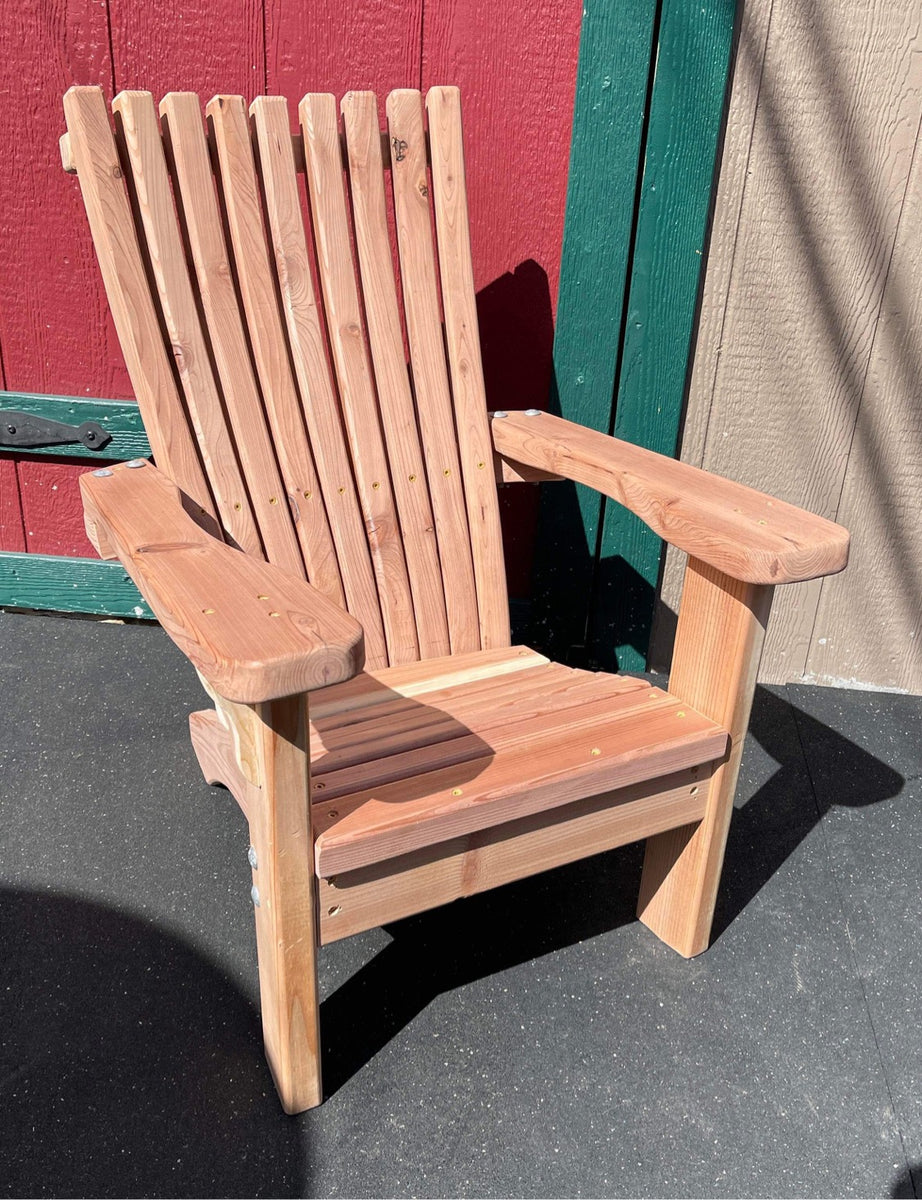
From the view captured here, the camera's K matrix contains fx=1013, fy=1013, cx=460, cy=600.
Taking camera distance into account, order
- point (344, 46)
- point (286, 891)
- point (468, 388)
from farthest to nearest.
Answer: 1. point (344, 46)
2. point (468, 388)
3. point (286, 891)

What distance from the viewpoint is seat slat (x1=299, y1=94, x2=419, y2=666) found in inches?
64.6

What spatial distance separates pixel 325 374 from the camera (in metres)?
1.70

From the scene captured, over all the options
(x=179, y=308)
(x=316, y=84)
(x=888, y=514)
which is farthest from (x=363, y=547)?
(x=888, y=514)

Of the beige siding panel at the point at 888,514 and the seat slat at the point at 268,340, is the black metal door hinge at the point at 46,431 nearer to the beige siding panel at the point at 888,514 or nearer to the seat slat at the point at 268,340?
the seat slat at the point at 268,340

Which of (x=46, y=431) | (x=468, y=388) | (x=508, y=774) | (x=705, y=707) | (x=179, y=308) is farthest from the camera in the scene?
(x=46, y=431)

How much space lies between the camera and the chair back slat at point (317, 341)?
154 centimetres

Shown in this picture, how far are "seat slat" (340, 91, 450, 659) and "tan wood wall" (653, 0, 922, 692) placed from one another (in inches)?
27.4

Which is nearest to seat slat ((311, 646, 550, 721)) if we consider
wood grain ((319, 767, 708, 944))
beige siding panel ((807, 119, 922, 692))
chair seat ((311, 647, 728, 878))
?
chair seat ((311, 647, 728, 878))

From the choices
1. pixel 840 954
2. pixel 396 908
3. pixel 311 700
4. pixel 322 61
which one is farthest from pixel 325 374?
pixel 840 954

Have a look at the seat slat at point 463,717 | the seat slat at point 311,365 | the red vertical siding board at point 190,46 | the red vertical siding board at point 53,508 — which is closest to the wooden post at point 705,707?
the seat slat at point 463,717

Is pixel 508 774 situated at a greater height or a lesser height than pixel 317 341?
lesser

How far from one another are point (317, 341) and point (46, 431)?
90 cm

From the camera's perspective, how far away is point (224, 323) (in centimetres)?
161

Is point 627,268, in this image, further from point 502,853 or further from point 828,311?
point 502,853
